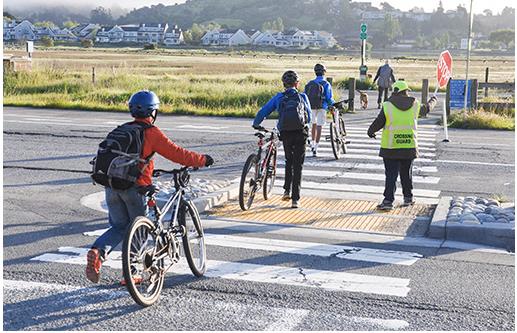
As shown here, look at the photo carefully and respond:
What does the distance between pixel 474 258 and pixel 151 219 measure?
3291 millimetres

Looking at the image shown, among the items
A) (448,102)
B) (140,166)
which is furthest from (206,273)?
(448,102)

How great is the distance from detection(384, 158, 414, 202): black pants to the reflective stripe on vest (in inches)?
9.8

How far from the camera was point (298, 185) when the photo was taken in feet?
33.4

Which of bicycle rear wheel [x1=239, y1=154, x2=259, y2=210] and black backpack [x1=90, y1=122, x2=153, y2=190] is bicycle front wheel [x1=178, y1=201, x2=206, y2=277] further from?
bicycle rear wheel [x1=239, y1=154, x2=259, y2=210]

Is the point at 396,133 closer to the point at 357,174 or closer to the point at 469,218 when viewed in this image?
the point at 469,218

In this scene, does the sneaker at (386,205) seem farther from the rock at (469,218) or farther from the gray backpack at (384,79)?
the gray backpack at (384,79)

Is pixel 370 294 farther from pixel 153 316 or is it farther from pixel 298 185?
pixel 298 185

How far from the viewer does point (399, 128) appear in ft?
33.7

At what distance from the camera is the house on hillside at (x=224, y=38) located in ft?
603

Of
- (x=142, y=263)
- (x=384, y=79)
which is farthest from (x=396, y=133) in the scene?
(x=384, y=79)

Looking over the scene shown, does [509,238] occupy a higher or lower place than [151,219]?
lower

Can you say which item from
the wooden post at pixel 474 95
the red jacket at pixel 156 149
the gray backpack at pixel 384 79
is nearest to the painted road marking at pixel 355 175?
the red jacket at pixel 156 149

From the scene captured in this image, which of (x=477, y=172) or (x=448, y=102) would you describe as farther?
(x=448, y=102)

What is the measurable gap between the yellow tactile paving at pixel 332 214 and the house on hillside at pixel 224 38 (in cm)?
17210
